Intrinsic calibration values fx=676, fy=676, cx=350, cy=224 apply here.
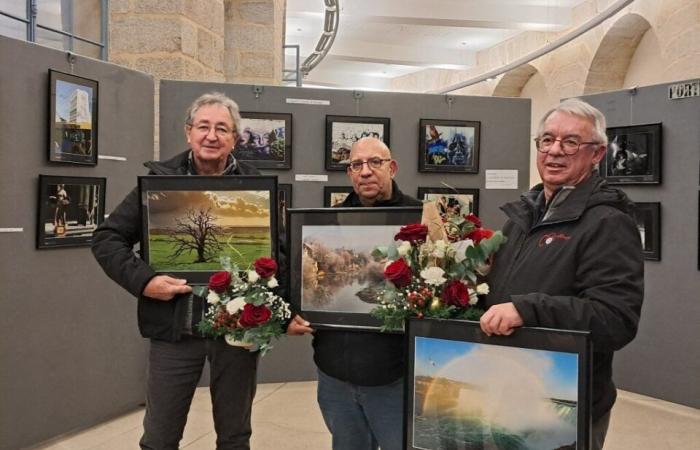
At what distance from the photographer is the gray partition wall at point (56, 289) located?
13.9ft

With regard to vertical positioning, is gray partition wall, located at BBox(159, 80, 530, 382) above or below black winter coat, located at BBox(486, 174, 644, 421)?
above

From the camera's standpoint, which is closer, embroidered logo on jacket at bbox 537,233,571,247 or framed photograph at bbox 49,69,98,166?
embroidered logo on jacket at bbox 537,233,571,247

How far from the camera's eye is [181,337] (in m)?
2.78

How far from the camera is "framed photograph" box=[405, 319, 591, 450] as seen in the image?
6.05ft

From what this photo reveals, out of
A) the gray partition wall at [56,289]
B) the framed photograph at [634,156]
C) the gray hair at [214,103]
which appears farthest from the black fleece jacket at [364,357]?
the framed photograph at [634,156]

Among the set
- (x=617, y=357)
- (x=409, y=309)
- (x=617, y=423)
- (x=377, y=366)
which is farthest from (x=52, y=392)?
(x=617, y=357)

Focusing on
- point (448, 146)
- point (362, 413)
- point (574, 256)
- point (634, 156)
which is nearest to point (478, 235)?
point (574, 256)

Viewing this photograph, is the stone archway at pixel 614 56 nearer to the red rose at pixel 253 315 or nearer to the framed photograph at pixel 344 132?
the framed photograph at pixel 344 132

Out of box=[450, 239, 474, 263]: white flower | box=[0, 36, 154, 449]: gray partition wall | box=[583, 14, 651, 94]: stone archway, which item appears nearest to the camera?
box=[450, 239, 474, 263]: white flower

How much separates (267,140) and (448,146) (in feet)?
5.51

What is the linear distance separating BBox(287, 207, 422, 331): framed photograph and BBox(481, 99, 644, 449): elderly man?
0.51 meters

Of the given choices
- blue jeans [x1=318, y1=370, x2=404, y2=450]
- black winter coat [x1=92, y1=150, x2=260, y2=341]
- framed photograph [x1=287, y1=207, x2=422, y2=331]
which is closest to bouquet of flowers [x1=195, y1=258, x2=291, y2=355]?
framed photograph [x1=287, y1=207, x2=422, y2=331]

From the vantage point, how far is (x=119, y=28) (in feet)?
19.4

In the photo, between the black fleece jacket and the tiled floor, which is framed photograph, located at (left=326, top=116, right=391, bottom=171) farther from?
the black fleece jacket
